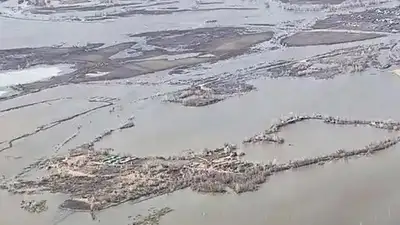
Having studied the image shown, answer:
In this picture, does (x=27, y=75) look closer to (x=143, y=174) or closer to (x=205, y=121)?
(x=205, y=121)

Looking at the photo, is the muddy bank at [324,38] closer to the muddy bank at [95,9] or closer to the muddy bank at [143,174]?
the muddy bank at [95,9]

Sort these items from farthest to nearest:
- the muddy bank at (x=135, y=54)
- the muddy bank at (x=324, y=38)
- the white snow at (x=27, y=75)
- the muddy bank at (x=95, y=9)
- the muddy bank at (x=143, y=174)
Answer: the muddy bank at (x=95, y=9)
the muddy bank at (x=324, y=38)
the muddy bank at (x=135, y=54)
the white snow at (x=27, y=75)
the muddy bank at (x=143, y=174)

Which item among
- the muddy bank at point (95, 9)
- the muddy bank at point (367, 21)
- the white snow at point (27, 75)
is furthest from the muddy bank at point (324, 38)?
the white snow at point (27, 75)

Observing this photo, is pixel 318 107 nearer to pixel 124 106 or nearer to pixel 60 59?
pixel 124 106

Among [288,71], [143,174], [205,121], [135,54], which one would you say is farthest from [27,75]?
[143,174]

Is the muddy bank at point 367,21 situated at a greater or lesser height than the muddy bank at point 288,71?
greater

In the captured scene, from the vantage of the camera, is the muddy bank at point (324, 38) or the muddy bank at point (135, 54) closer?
the muddy bank at point (135, 54)
